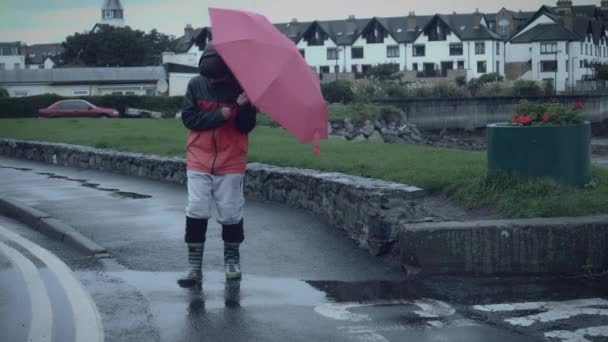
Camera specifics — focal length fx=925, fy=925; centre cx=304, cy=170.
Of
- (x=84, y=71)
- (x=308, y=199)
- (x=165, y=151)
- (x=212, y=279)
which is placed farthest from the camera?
(x=84, y=71)

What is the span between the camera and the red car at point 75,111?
52125mm

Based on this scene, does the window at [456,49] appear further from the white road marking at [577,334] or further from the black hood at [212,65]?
the white road marking at [577,334]

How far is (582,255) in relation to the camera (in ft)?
27.0

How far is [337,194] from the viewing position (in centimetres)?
1043

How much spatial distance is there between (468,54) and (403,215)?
9537 centimetres

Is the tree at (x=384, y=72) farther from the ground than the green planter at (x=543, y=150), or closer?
farther from the ground

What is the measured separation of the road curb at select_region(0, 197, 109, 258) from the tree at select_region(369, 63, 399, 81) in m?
78.1

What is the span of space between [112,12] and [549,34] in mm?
100784

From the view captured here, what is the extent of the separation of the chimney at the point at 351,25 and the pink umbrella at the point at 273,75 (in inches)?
4023

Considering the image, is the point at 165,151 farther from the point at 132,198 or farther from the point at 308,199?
the point at 308,199

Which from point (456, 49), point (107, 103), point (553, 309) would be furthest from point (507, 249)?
point (456, 49)

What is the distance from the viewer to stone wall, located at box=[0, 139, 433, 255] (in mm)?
8992

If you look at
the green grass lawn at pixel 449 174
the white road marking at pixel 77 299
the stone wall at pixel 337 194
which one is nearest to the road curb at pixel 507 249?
the green grass lawn at pixel 449 174

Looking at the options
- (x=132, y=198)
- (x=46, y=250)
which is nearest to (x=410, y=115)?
(x=132, y=198)
